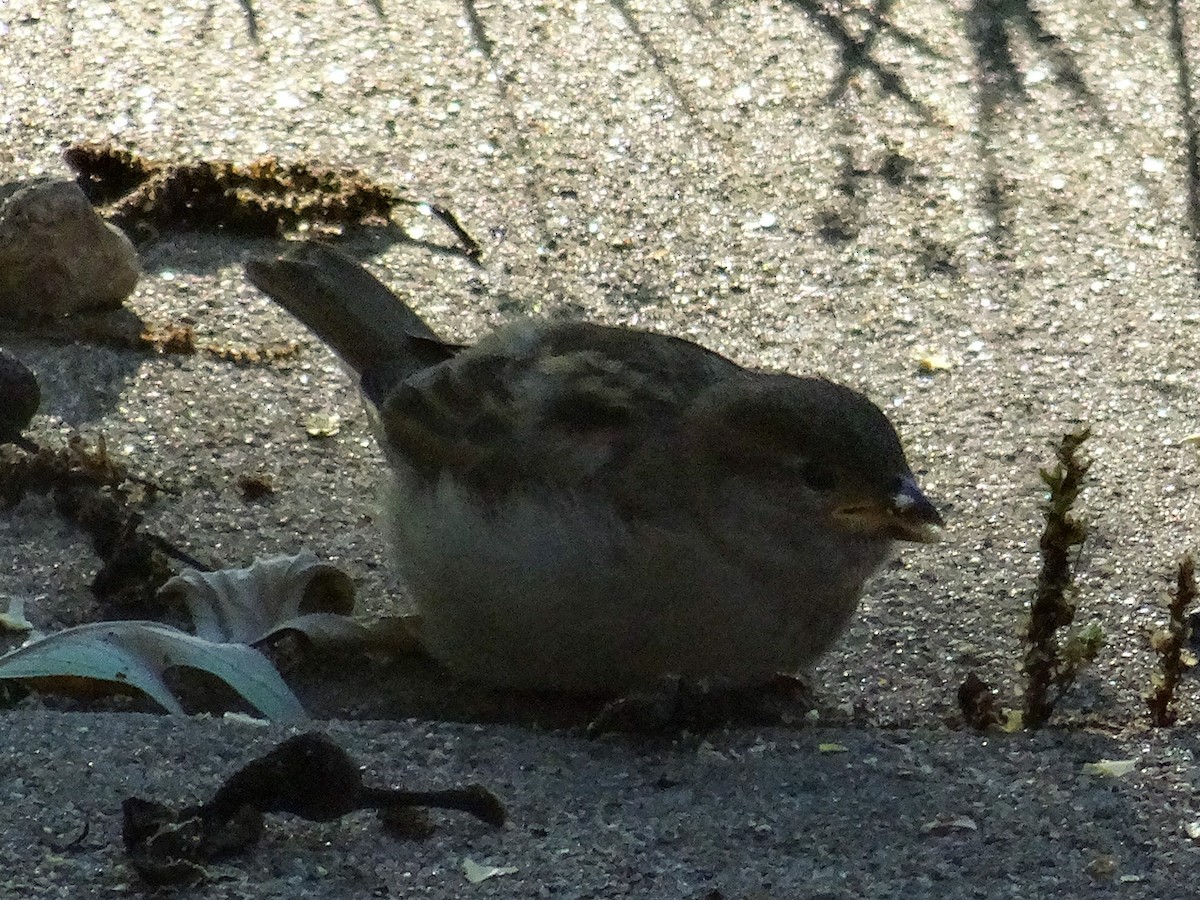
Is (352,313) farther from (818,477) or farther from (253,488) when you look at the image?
(818,477)

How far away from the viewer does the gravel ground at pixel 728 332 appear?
2879 millimetres

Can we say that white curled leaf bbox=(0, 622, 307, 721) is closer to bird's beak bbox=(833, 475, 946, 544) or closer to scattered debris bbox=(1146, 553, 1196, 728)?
bird's beak bbox=(833, 475, 946, 544)

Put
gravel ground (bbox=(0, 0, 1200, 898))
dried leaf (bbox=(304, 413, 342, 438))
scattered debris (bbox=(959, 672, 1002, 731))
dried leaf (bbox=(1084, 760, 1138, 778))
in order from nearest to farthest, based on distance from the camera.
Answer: gravel ground (bbox=(0, 0, 1200, 898)) → dried leaf (bbox=(1084, 760, 1138, 778)) → scattered debris (bbox=(959, 672, 1002, 731)) → dried leaf (bbox=(304, 413, 342, 438))

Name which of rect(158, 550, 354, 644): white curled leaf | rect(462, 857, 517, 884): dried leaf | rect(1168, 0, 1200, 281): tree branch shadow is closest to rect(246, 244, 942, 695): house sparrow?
rect(158, 550, 354, 644): white curled leaf

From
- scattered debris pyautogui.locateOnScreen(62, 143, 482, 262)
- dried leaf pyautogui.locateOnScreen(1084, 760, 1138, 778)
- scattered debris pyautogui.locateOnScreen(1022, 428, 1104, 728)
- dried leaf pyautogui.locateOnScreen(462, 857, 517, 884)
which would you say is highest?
scattered debris pyautogui.locateOnScreen(62, 143, 482, 262)

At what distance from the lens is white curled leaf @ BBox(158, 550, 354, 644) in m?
3.72

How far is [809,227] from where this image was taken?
18.1 feet

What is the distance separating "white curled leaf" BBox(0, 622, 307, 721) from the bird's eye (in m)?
0.95

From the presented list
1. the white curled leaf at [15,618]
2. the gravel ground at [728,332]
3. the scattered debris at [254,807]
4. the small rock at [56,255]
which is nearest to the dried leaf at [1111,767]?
the gravel ground at [728,332]

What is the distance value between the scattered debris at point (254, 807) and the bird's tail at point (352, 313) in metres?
1.65

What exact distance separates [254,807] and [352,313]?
1.92m

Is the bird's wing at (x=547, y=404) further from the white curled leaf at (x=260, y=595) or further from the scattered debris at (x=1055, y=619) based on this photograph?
the scattered debris at (x=1055, y=619)

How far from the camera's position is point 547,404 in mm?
3758

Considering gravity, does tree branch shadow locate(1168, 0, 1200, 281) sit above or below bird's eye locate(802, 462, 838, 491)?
above
